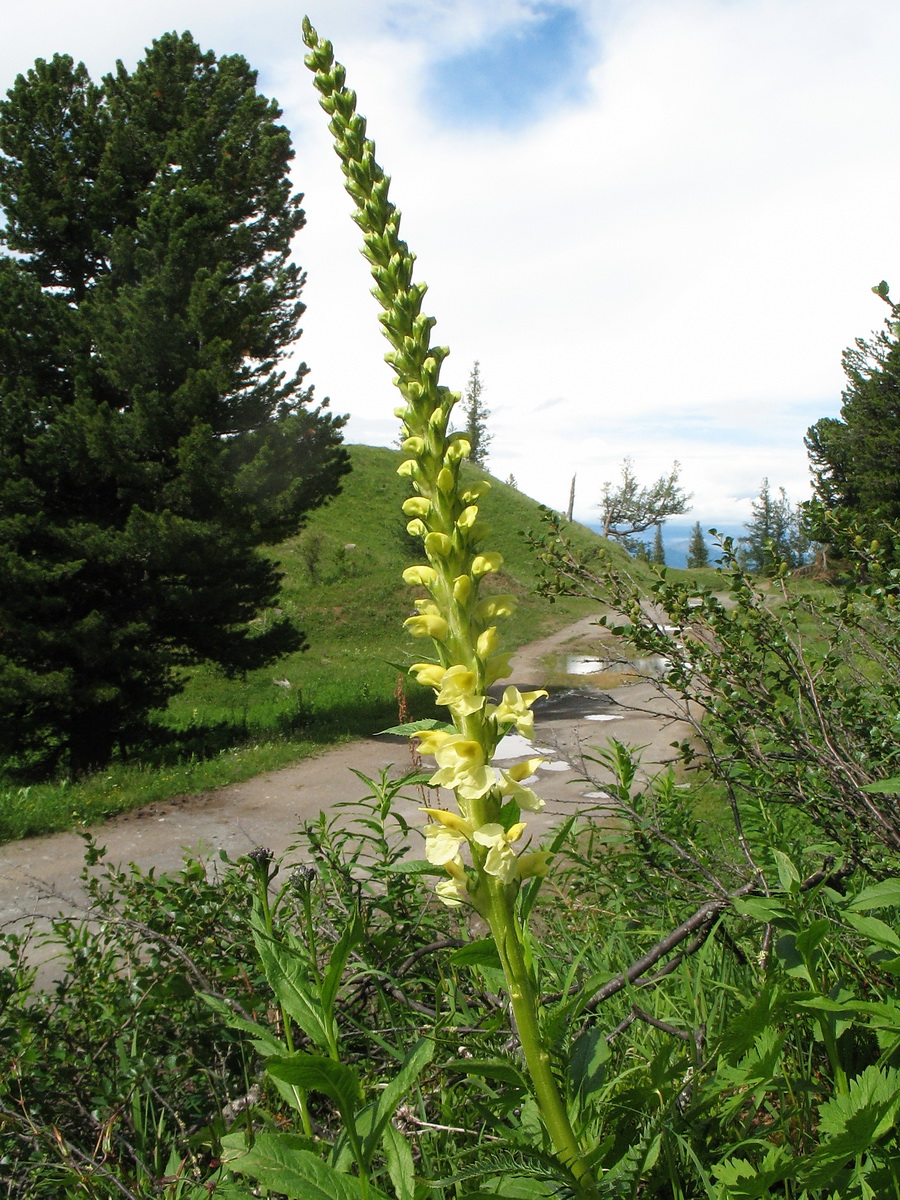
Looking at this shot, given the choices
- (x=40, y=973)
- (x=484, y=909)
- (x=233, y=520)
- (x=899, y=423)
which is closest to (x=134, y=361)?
(x=233, y=520)

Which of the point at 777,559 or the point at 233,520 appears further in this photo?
the point at 233,520

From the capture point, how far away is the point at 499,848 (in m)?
1.16

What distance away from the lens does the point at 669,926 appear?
271 centimetres

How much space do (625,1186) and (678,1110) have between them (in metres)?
0.29

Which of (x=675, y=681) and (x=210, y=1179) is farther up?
(x=675, y=681)

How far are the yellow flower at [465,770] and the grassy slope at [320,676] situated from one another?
0.18 metres

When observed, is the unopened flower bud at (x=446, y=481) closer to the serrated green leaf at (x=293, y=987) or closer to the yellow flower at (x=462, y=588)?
the yellow flower at (x=462, y=588)

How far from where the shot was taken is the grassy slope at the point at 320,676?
929 centimetres

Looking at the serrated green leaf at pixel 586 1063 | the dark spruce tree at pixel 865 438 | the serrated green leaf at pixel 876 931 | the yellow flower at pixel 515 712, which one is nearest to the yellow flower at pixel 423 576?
the yellow flower at pixel 515 712

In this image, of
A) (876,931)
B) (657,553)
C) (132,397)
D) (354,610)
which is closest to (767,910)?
(876,931)

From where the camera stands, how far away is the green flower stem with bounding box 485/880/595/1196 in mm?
1148

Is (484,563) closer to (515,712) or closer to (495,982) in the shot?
(515,712)

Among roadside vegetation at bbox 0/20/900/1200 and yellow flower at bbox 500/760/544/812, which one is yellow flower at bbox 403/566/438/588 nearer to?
roadside vegetation at bbox 0/20/900/1200

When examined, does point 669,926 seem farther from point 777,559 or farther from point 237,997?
point 777,559
